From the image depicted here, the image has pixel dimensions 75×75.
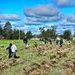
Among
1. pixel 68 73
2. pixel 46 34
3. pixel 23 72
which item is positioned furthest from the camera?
pixel 46 34

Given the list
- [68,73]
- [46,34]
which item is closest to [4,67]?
[68,73]

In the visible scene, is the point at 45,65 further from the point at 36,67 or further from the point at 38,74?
the point at 38,74

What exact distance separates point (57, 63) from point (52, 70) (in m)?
2.35

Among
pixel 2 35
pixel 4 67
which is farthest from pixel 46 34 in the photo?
pixel 4 67

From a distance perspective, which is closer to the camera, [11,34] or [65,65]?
[65,65]

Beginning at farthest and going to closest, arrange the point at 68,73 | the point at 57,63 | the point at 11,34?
the point at 11,34, the point at 57,63, the point at 68,73

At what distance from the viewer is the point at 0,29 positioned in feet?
611

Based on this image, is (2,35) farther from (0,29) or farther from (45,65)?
(45,65)

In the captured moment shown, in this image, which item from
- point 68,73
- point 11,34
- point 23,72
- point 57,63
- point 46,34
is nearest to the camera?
point 68,73

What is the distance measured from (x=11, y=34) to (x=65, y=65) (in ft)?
544

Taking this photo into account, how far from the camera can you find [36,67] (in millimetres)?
17484

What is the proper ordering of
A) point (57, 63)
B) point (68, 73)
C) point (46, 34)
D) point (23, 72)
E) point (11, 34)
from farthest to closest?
point (46, 34), point (11, 34), point (57, 63), point (23, 72), point (68, 73)

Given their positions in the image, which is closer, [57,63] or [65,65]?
[65,65]

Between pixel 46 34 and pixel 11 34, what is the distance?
92.8ft
